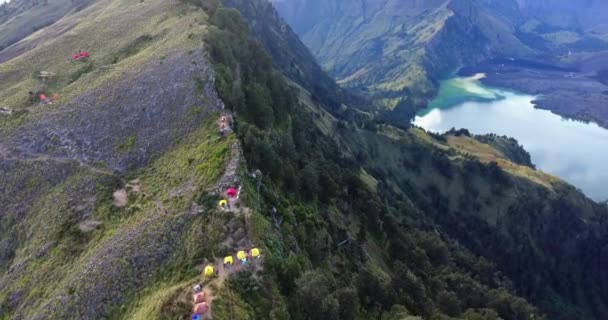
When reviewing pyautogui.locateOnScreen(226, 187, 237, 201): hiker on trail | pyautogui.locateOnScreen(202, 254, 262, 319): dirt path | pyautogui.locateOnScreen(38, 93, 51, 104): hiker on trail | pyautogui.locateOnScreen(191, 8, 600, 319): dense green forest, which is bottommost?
pyautogui.locateOnScreen(191, 8, 600, 319): dense green forest

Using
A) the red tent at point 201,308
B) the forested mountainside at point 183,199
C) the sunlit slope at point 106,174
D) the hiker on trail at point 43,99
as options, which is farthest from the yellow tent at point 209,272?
the hiker on trail at point 43,99

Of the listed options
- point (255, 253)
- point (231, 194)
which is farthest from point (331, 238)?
point (255, 253)

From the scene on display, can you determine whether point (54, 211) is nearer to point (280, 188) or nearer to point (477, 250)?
point (280, 188)

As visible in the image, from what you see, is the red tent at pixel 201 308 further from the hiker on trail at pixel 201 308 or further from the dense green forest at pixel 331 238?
the dense green forest at pixel 331 238

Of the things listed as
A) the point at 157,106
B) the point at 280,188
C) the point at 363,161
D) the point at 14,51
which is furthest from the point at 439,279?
the point at 14,51

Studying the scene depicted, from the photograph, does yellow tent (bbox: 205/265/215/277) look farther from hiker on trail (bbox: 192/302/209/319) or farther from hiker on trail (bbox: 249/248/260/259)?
hiker on trail (bbox: 249/248/260/259)

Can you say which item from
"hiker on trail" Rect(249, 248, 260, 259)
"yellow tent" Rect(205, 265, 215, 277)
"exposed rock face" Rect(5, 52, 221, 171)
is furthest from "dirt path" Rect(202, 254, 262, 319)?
"exposed rock face" Rect(5, 52, 221, 171)
